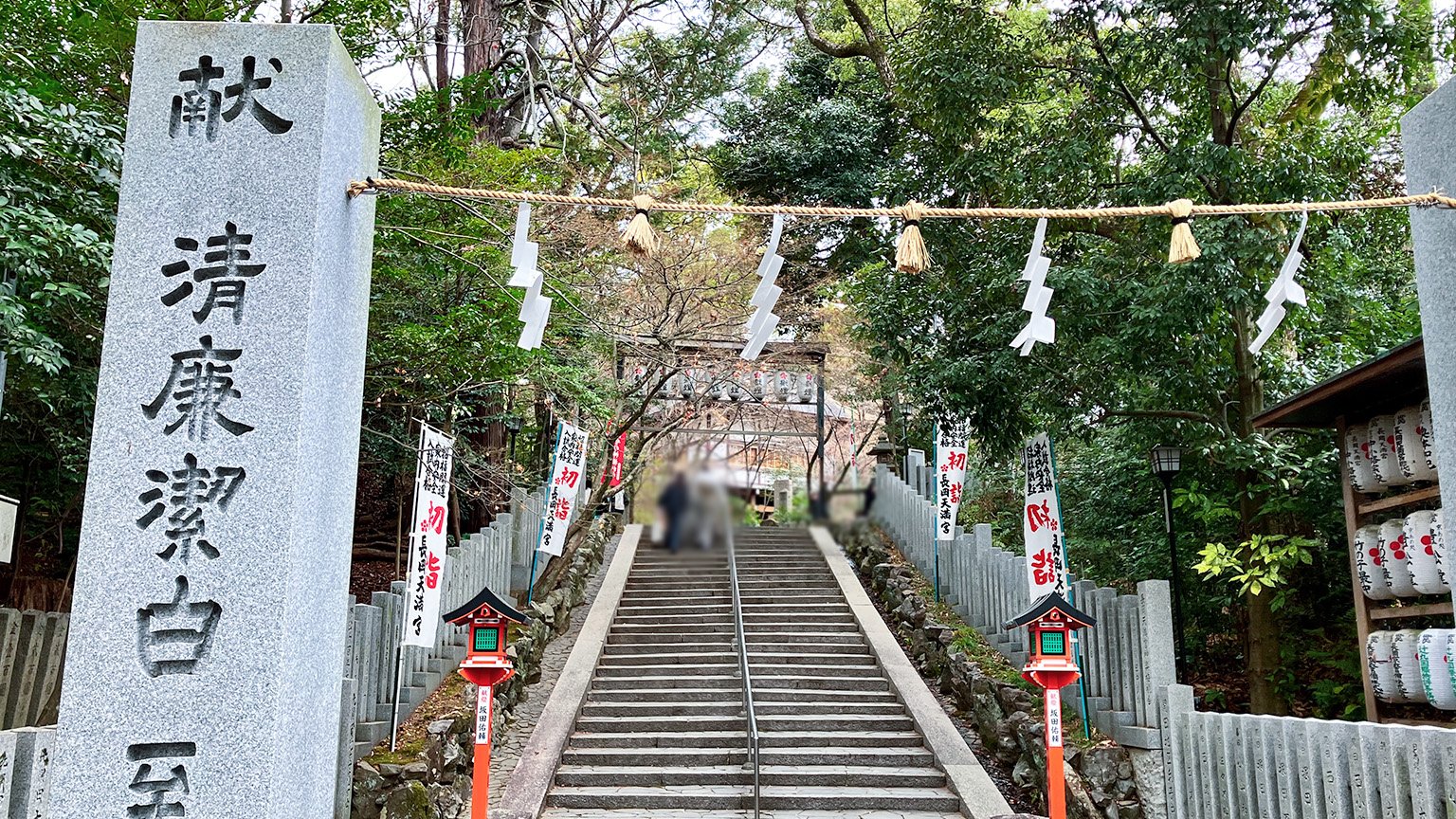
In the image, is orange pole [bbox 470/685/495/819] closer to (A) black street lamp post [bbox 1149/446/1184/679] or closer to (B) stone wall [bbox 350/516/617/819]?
(B) stone wall [bbox 350/516/617/819]

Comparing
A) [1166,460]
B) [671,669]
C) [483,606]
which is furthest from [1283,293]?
[671,669]

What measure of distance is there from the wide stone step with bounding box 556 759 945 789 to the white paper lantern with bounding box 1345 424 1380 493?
417 centimetres

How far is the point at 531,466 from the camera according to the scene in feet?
52.0

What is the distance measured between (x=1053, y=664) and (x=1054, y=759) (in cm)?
60

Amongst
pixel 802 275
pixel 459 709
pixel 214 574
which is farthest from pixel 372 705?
pixel 802 275

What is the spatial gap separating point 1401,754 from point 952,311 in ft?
18.0

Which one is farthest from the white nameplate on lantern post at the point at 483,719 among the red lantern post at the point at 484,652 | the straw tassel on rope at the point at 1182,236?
the straw tassel on rope at the point at 1182,236

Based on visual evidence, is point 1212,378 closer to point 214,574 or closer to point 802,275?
point 214,574

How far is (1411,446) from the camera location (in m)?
6.21

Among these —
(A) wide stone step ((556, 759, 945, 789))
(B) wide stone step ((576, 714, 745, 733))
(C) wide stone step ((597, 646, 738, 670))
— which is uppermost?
(C) wide stone step ((597, 646, 738, 670))

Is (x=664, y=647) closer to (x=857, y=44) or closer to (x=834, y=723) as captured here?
(x=834, y=723)

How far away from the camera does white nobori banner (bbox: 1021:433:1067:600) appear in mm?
9070

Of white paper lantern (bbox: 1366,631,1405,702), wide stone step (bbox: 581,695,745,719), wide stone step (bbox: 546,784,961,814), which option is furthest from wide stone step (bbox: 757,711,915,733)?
white paper lantern (bbox: 1366,631,1405,702)

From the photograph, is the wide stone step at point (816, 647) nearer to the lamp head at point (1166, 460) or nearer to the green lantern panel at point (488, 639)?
the lamp head at point (1166, 460)
